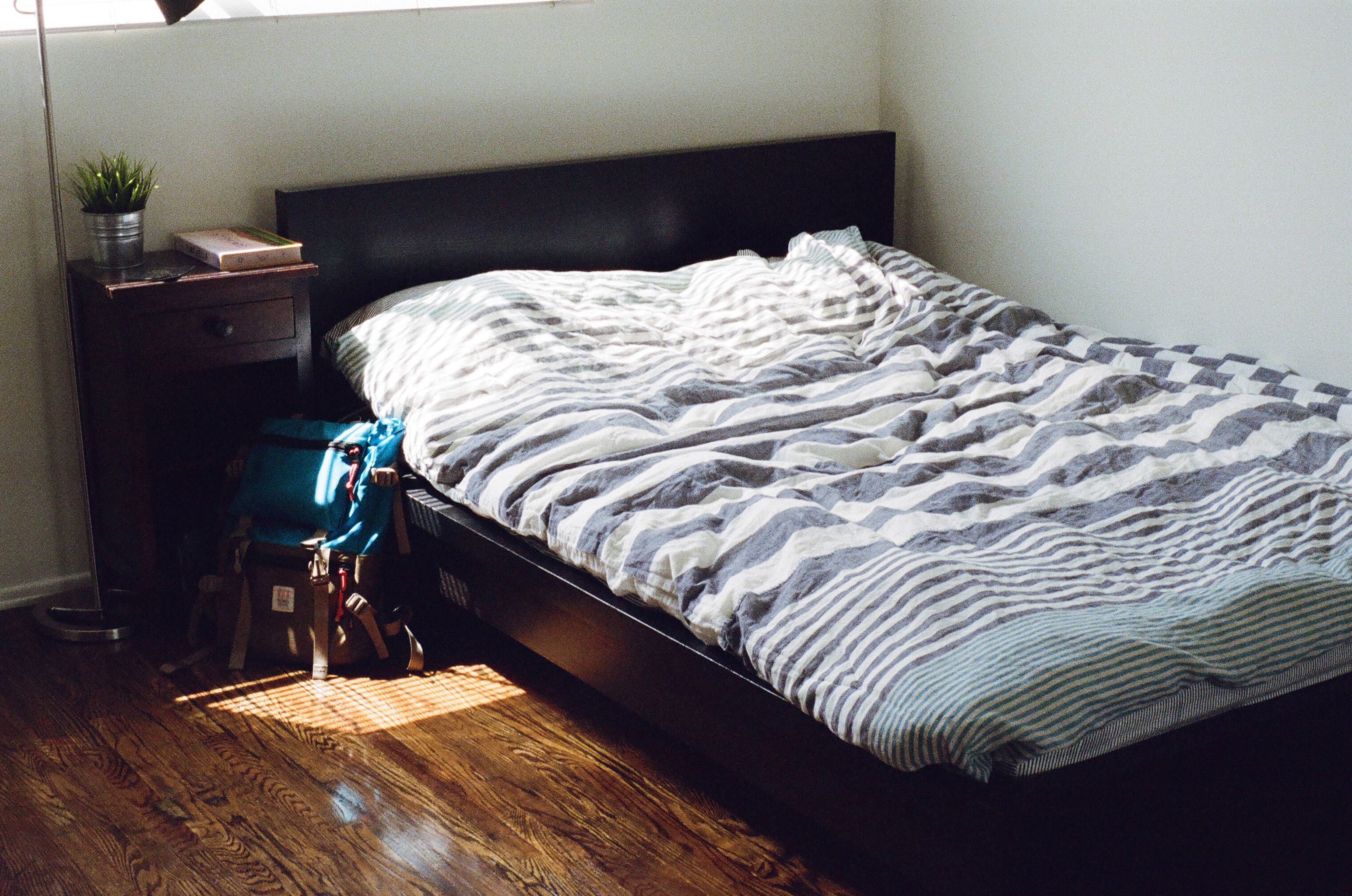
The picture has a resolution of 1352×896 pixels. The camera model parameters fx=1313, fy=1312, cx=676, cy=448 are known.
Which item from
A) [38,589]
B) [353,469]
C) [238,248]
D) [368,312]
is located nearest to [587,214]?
[368,312]

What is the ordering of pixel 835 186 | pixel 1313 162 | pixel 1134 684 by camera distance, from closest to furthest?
pixel 1134 684 < pixel 1313 162 < pixel 835 186

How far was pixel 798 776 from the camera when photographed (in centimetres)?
175

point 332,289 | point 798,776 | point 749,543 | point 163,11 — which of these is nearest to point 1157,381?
point 749,543

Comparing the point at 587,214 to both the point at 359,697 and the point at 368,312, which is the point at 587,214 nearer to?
the point at 368,312

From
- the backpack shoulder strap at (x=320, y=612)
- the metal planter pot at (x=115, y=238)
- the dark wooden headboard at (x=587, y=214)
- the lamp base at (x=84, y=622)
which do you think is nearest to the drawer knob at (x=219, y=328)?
the metal planter pot at (x=115, y=238)

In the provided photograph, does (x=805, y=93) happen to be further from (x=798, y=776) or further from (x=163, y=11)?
(x=798, y=776)

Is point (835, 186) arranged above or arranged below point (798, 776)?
above

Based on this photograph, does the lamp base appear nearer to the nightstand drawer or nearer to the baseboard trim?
the baseboard trim

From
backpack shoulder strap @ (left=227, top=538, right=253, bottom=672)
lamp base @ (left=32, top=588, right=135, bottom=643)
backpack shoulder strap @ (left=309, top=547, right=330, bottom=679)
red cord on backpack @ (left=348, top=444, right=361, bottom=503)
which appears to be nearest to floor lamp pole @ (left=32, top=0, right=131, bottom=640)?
lamp base @ (left=32, top=588, right=135, bottom=643)

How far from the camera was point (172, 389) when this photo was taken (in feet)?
9.46

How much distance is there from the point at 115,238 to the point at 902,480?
1623mm

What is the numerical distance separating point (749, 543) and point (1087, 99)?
1939 mm

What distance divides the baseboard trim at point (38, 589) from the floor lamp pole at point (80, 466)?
49 millimetres

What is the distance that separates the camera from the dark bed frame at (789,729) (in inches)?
58.6
